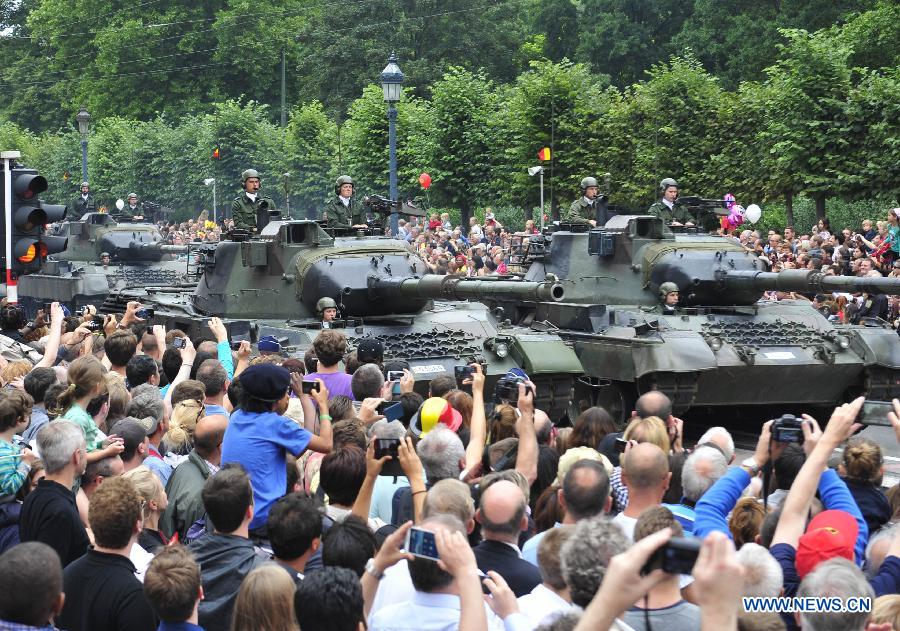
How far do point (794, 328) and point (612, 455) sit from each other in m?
9.32

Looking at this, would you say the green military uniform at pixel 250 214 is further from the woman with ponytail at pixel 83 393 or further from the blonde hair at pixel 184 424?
the woman with ponytail at pixel 83 393

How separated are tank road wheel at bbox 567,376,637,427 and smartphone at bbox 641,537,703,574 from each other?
13961 millimetres

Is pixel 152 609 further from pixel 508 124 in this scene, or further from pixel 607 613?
pixel 508 124

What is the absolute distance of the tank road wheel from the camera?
60.6 ft

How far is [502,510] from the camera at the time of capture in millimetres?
6309

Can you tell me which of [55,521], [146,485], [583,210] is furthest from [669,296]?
[55,521]

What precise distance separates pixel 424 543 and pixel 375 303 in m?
12.4

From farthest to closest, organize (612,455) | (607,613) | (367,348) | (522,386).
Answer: (367,348), (612,455), (522,386), (607,613)

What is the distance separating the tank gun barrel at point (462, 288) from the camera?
15172mm

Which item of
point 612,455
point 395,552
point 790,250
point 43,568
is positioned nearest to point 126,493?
point 43,568

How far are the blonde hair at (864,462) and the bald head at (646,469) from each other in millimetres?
1515

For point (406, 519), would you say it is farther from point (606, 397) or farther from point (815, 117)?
point (815, 117)

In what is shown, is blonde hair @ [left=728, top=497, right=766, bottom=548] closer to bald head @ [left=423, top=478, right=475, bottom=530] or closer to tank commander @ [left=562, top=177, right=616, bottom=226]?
bald head @ [left=423, top=478, right=475, bottom=530]

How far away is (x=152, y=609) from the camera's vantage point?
6.43 meters
